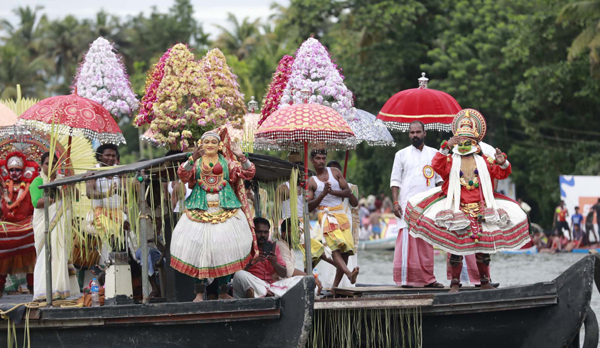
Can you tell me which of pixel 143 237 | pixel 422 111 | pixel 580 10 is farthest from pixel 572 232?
pixel 143 237

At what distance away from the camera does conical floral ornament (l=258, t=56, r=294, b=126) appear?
36.5 ft

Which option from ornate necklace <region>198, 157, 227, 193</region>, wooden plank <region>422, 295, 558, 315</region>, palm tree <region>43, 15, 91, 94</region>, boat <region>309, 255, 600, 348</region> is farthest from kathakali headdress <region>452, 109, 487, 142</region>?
palm tree <region>43, 15, 91, 94</region>

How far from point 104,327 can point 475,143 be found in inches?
152

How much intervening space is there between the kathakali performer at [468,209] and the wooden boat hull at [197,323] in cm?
160

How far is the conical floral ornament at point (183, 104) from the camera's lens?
950 cm

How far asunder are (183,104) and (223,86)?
1.91ft

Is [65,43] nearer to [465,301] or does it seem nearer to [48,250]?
[48,250]

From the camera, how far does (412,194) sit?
418 inches

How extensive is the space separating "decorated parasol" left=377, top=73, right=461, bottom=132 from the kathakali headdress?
6.13 ft

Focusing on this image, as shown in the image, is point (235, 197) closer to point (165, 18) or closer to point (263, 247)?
point (263, 247)

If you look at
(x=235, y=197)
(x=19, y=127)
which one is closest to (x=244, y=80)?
(x=19, y=127)

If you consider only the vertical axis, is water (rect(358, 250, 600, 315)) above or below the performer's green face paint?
below

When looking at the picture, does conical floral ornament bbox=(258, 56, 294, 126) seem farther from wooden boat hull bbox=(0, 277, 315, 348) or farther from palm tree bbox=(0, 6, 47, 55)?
palm tree bbox=(0, 6, 47, 55)

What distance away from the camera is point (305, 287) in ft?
25.8
